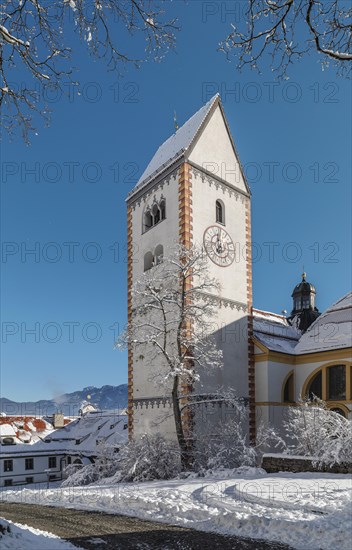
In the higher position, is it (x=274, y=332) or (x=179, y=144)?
(x=179, y=144)

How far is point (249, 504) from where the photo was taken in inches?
463

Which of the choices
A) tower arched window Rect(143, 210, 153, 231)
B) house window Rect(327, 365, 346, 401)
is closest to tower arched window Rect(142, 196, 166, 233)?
tower arched window Rect(143, 210, 153, 231)

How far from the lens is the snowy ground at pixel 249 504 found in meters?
9.33

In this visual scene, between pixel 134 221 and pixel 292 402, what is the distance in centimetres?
1414

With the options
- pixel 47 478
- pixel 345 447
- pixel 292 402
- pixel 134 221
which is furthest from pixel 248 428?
pixel 47 478

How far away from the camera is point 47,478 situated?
40531 millimetres

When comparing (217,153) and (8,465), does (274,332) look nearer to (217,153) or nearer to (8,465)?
(217,153)

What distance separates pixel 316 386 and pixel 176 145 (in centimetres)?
1602

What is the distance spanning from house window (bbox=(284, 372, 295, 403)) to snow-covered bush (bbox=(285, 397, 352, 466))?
5.55 m

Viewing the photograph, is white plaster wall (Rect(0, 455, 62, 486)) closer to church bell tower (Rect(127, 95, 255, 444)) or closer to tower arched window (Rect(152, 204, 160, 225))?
church bell tower (Rect(127, 95, 255, 444))

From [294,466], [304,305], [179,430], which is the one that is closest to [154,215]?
[179,430]

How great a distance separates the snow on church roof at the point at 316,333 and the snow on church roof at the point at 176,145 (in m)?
Answer: 10.8

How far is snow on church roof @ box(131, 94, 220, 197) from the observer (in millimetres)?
25688

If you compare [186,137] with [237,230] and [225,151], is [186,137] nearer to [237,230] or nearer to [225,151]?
[225,151]
